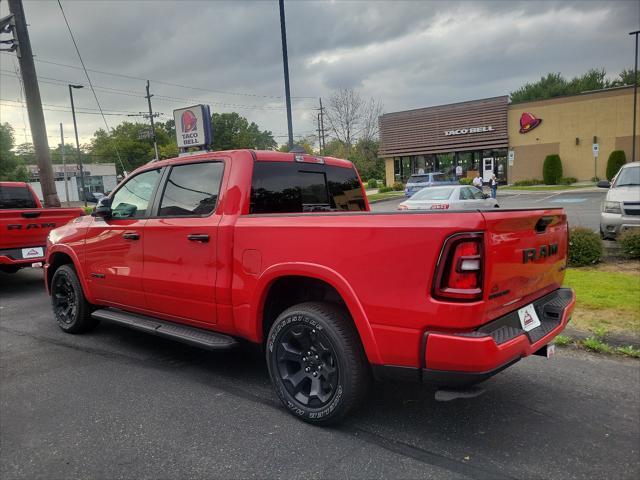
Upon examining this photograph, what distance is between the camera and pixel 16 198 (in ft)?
30.3

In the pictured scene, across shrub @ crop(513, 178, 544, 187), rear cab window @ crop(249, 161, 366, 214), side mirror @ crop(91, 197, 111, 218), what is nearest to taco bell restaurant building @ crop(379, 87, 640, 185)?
shrub @ crop(513, 178, 544, 187)

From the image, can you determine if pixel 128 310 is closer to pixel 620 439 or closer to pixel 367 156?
pixel 620 439

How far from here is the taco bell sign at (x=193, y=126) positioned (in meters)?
7.84

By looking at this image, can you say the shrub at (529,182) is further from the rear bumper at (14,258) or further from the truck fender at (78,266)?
the truck fender at (78,266)

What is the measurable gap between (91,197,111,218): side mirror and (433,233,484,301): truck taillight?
3.43 metres

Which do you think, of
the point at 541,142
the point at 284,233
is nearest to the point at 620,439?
the point at 284,233

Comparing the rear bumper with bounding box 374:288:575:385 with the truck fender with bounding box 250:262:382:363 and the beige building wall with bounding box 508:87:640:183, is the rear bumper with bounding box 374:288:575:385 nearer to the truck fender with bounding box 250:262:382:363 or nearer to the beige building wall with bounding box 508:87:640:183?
the truck fender with bounding box 250:262:382:363

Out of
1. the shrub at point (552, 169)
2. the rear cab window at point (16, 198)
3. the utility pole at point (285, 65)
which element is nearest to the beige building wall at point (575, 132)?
the shrub at point (552, 169)

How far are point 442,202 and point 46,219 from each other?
36.2 feet

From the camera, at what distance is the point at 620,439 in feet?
9.64

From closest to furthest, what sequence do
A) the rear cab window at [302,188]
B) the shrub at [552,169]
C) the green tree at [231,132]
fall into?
the rear cab window at [302,188] < the shrub at [552,169] < the green tree at [231,132]

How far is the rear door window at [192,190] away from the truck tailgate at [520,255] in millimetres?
2135

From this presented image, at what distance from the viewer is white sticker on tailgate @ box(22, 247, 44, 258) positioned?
7.72 m

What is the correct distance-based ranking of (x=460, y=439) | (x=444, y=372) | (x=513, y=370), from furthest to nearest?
(x=513, y=370) < (x=460, y=439) < (x=444, y=372)
